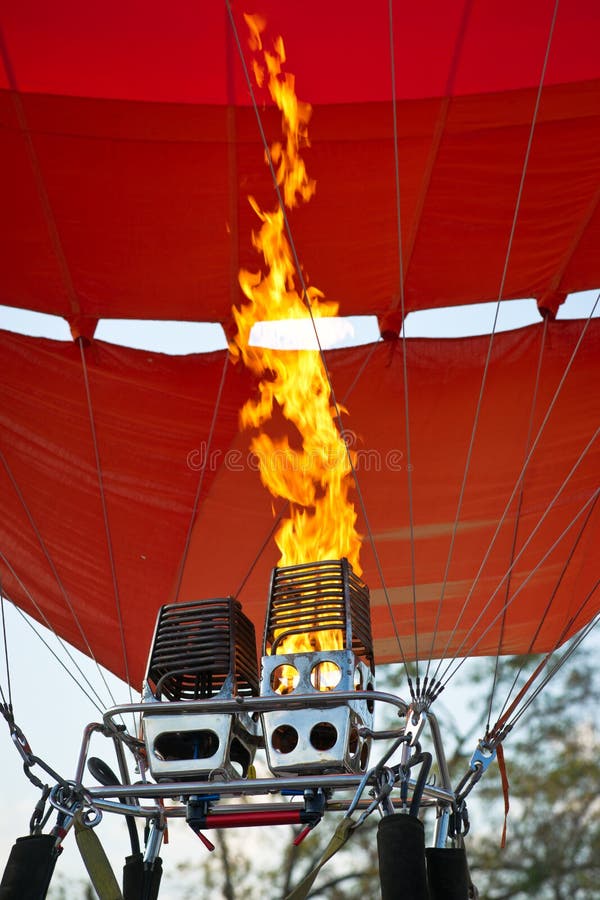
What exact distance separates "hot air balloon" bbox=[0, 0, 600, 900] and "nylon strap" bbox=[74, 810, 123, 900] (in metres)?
1.59

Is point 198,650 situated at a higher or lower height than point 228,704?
higher

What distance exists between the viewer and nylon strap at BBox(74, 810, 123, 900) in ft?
7.71

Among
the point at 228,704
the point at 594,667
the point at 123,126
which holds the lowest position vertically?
the point at 228,704

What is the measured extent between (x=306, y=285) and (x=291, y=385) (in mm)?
519

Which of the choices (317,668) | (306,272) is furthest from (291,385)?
(317,668)

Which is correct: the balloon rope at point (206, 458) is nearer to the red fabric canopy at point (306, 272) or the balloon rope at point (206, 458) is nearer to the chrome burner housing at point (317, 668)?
the red fabric canopy at point (306, 272)

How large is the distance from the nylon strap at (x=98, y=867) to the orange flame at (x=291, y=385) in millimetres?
1771

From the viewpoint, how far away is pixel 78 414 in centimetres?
479

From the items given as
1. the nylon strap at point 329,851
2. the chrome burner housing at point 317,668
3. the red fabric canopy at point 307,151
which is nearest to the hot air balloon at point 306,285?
the red fabric canopy at point 307,151

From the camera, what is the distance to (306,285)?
4617 mm

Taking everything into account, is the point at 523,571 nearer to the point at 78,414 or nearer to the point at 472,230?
the point at 472,230

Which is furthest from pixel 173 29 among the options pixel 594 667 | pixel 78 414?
pixel 594 667

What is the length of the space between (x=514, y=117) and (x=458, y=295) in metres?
0.77

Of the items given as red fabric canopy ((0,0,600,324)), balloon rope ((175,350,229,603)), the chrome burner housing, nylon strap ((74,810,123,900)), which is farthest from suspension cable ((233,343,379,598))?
nylon strap ((74,810,123,900))
